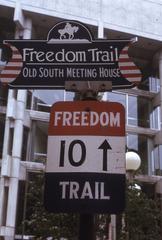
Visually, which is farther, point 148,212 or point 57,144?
point 148,212

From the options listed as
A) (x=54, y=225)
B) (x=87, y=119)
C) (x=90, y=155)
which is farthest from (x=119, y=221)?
(x=90, y=155)

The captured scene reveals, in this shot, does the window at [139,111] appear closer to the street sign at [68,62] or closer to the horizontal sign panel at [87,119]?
the street sign at [68,62]

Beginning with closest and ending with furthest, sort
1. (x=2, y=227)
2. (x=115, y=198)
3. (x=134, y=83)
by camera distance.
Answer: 1. (x=115, y=198)
2. (x=134, y=83)
3. (x=2, y=227)

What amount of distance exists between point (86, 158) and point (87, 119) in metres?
0.33

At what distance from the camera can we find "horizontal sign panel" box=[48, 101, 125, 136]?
11.8ft

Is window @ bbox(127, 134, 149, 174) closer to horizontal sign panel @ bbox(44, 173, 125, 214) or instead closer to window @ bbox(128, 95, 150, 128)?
window @ bbox(128, 95, 150, 128)

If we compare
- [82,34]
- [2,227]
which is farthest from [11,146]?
[82,34]

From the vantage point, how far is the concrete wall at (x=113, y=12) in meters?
30.9

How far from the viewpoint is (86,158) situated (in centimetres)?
349

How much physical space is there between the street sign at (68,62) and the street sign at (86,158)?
28 centimetres

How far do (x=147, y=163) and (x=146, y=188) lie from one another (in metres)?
1.85

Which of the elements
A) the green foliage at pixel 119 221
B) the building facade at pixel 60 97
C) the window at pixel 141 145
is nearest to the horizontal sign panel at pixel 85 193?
the green foliage at pixel 119 221

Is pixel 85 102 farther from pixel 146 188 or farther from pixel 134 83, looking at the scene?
pixel 146 188

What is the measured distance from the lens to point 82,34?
158 inches
